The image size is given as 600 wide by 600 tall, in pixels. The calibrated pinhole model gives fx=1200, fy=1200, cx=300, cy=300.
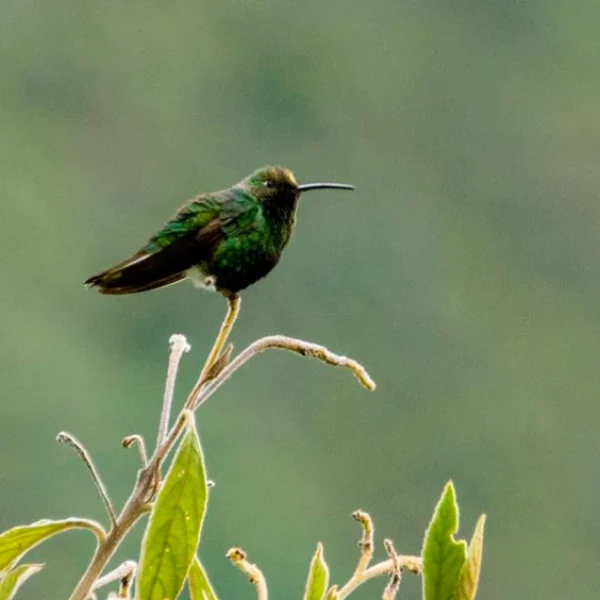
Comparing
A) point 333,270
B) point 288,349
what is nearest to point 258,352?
point 288,349

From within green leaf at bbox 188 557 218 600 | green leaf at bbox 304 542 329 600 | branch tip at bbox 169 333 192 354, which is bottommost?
green leaf at bbox 188 557 218 600

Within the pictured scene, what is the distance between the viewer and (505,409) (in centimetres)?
596

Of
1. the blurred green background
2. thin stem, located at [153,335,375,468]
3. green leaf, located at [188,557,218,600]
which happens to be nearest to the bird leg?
thin stem, located at [153,335,375,468]

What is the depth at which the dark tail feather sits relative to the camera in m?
0.49

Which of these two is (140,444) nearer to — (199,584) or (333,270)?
(199,584)

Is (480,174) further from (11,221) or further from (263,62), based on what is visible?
(11,221)

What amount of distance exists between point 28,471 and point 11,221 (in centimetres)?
108

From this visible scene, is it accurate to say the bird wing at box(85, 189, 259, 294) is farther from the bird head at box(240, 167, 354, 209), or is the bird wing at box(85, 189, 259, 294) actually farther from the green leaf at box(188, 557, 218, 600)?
the green leaf at box(188, 557, 218, 600)

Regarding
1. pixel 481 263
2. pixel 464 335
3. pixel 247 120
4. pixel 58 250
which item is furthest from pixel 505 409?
pixel 58 250

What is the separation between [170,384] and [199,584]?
105 mm

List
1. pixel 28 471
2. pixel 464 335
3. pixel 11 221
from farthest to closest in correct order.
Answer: pixel 464 335 < pixel 11 221 < pixel 28 471

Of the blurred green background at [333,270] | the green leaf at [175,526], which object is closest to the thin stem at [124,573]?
the green leaf at [175,526]

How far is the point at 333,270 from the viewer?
5.39 meters

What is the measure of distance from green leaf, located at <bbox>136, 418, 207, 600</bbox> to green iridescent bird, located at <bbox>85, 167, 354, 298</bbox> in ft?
0.21
